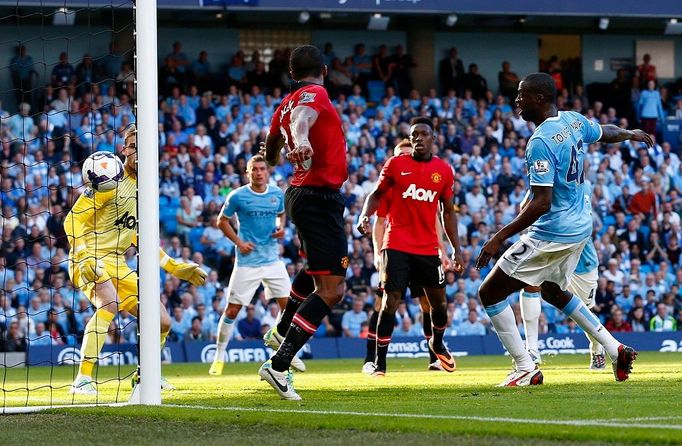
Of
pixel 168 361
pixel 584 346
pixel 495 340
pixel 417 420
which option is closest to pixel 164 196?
pixel 168 361

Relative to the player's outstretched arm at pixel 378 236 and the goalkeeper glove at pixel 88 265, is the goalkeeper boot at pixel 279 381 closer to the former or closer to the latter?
the goalkeeper glove at pixel 88 265

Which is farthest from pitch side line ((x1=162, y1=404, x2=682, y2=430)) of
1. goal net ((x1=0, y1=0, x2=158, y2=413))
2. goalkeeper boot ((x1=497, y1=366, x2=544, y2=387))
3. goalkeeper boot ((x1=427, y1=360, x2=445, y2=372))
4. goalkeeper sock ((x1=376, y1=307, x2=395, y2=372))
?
goalkeeper boot ((x1=427, y1=360, x2=445, y2=372))

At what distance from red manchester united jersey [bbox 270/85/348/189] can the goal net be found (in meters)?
2.42

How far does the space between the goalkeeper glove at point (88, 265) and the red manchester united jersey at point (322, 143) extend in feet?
9.29

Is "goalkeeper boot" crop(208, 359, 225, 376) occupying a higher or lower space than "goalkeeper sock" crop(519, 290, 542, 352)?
lower

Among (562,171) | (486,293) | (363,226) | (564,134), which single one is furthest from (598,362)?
(564,134)

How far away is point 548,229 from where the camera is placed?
391 inches

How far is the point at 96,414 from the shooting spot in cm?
810

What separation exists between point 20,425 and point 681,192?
21610mm

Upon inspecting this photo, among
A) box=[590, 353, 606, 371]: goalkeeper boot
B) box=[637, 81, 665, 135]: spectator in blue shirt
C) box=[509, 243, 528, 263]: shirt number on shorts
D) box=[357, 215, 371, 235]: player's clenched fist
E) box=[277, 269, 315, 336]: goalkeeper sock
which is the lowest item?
box=[590, 353, 606, 371]: goalkeeper boot

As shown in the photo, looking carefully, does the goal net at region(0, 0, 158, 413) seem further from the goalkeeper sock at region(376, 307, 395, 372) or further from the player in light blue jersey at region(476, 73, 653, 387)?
the player in light blue jersey at region(476, 73, 653, 387)

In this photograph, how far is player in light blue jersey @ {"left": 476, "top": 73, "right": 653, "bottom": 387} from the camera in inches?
383

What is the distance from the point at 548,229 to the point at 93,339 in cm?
432

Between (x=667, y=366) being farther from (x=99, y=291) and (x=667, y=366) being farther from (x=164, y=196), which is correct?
(x=164, y=196)
